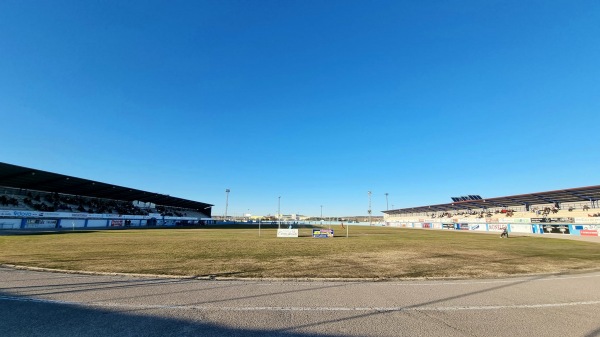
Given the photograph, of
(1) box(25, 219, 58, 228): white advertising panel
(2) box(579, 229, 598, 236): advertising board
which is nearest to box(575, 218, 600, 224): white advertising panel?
(2) box(579, 229, 598, 236): advertising board

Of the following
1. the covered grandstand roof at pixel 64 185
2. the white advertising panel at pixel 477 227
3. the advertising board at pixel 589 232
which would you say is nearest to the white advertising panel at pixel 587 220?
the advertising board at pixel 589 232

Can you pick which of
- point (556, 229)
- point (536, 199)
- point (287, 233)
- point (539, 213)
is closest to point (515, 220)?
point (539, 213)

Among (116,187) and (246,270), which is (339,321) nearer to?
(246,270)

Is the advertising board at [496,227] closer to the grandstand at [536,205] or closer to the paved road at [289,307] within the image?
the grandstand at [536,205]

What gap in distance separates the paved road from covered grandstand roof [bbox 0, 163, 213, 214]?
51.1m

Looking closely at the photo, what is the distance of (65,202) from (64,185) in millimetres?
6767

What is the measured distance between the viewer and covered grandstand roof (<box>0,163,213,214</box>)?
1873 inches

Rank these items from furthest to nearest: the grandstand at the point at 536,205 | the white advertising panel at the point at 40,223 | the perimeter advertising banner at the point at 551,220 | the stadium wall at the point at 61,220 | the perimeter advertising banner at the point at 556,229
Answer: the grandstand at the point at 536,205 < the perimeter advertising banner at the point at 551,220 < the perimeter advertising banner at the point at 556,229 < the white advertising panel at the point at 40,223 < the stadium wall at the point at 61,220

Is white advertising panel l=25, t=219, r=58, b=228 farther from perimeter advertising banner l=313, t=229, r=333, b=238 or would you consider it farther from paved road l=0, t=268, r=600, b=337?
paved road l=0, t=268, r=600, b=337

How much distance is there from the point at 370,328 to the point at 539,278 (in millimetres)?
10113

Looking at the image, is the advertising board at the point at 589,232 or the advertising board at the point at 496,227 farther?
the advertising board at the point at 496,227

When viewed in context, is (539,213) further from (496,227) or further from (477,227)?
(477,227)

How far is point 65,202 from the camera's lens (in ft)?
209

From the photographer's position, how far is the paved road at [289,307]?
5828mm
